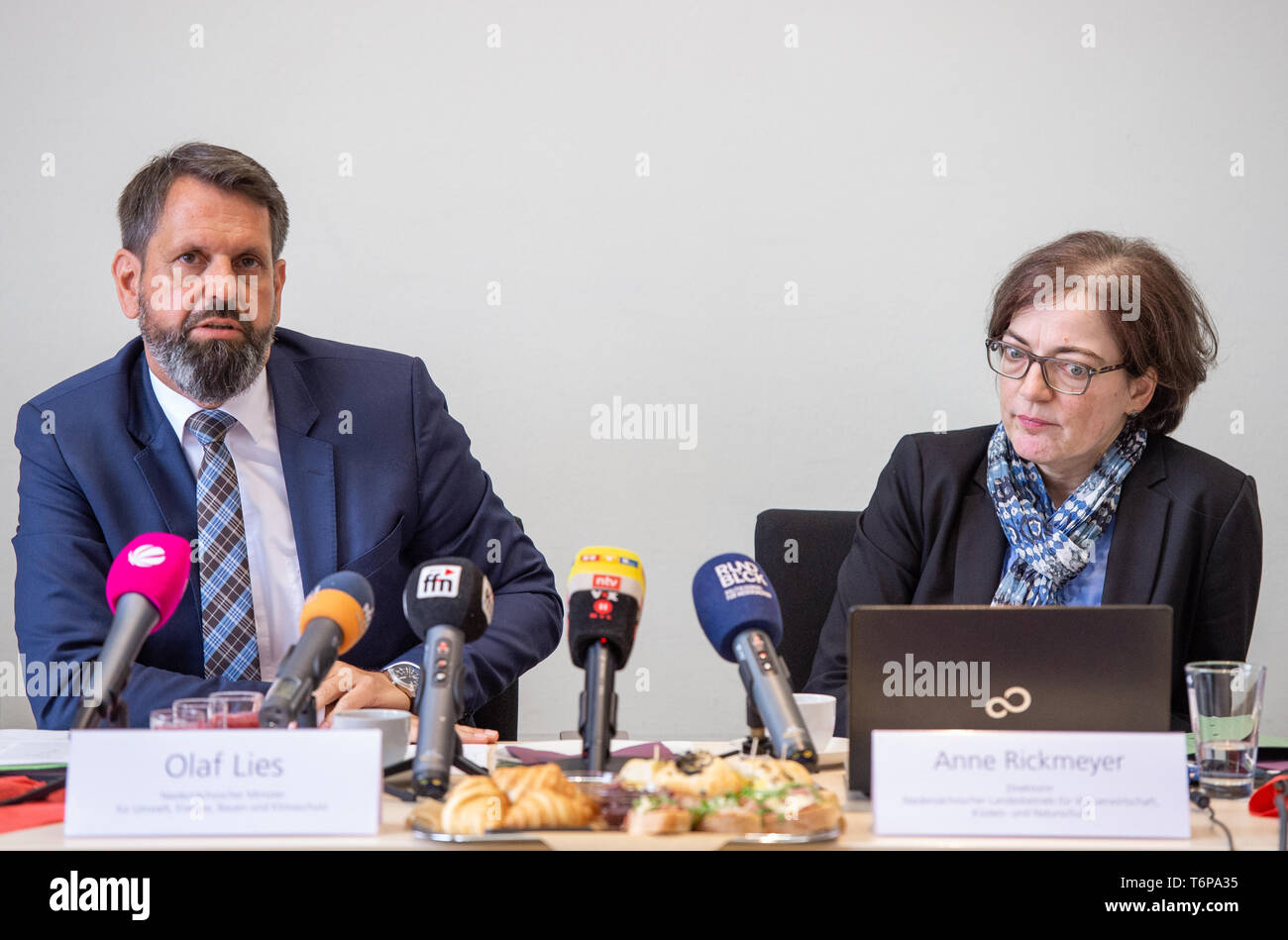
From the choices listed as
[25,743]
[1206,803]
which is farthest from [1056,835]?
[25,743]

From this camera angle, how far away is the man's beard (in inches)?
83.4

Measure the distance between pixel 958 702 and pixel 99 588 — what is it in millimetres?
1361

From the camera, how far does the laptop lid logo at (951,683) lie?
127 centimetres

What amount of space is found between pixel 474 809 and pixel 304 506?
46.3 inches

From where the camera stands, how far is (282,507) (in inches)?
86.5

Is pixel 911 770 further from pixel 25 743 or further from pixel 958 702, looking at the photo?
pixel 25 743

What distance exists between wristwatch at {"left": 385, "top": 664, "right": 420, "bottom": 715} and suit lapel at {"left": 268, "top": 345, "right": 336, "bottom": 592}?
26 cm

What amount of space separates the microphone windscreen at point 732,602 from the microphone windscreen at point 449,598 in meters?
0.23

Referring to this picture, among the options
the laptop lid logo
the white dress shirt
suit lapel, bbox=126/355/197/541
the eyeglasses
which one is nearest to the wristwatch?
the white dress shirt

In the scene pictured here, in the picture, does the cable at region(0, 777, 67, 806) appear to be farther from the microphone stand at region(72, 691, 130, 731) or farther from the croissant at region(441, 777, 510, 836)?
the croissant at region(441, 777, 510, 836)

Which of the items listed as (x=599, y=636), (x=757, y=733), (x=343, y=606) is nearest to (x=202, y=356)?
(x=343, y=606)

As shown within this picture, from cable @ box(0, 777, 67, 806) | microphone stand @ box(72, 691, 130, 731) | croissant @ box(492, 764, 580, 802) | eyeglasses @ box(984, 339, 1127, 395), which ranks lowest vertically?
cable @ box(0, 777, 67, 806)

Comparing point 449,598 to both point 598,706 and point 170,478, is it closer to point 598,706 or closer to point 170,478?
point 598,706

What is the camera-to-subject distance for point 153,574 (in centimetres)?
133
